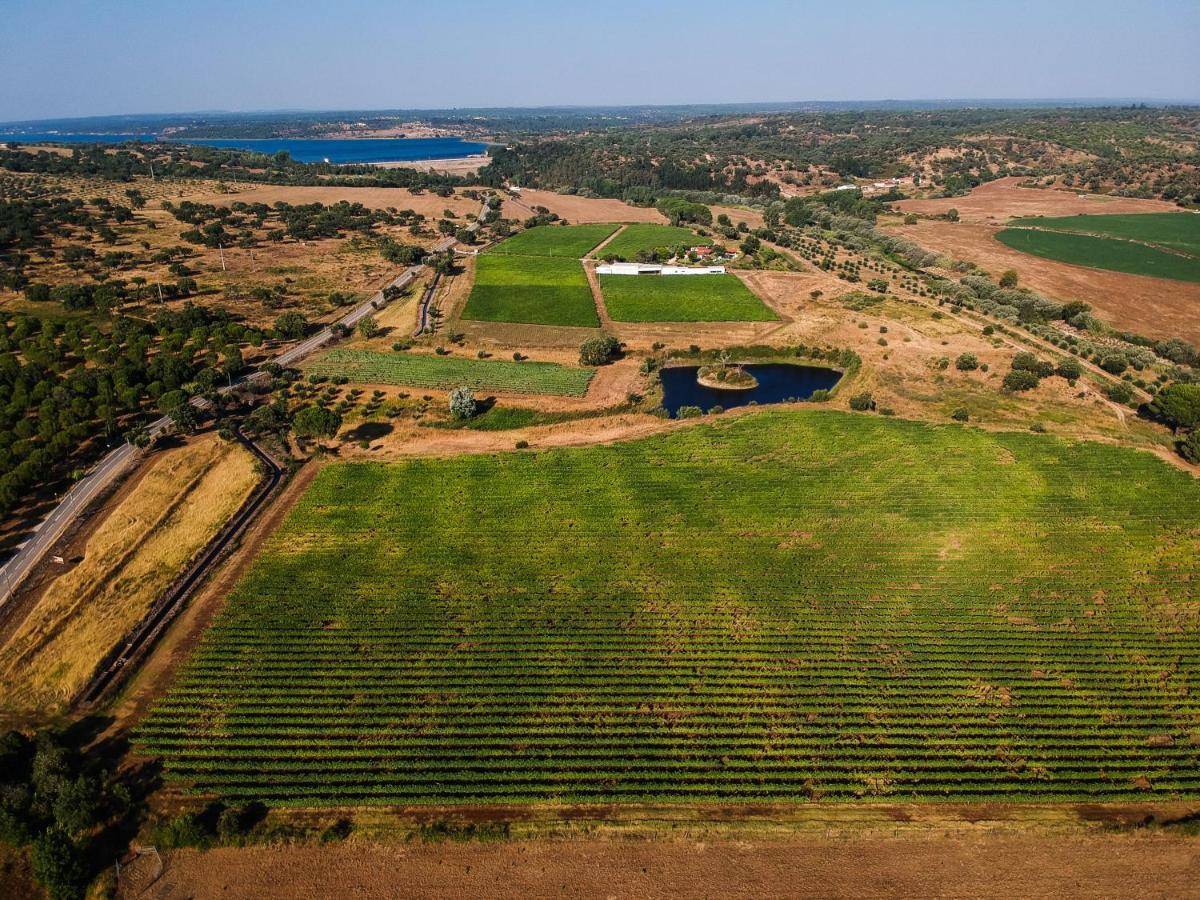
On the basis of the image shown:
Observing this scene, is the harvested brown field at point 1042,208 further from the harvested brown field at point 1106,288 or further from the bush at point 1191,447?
A: the bush at point 1191,447

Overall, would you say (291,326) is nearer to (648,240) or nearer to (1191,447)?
(648,240)

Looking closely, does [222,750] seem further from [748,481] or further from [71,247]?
[71,247]

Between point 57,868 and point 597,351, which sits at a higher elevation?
point 597,351

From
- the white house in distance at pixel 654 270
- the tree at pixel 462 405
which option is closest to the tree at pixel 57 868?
the tree at pixel 462 405

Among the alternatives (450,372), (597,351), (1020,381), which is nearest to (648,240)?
(597,351)

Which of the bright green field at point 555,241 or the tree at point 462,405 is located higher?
the bright green field at point 555,241

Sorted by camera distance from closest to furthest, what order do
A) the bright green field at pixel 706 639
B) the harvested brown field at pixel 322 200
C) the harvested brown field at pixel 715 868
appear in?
the harvested brown field at pixel 715 868 < the bright green field at pixel 706 639 < the harvested brown field at pixel 322 200

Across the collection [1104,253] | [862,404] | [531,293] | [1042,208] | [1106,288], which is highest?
[1042,208]
